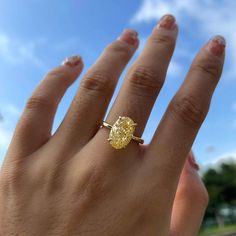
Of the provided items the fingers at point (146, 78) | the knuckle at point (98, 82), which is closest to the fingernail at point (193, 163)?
the fingers at point (146, 78)

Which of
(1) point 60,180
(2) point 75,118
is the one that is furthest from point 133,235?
(2) point 75,118

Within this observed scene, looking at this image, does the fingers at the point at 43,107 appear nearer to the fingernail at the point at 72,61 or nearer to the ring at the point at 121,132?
the fingernail at the point at 72,61

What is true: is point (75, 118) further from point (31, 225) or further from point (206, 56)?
point (206, 56)

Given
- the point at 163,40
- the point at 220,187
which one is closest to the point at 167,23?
the point at 163,40

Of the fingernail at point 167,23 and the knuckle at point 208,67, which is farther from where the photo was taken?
the fingernail at point 167,23

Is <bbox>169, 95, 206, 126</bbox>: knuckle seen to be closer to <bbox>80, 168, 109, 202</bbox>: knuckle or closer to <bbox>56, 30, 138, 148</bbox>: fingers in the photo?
<bbox>56, 30, 138, 148</bbox>: fingers

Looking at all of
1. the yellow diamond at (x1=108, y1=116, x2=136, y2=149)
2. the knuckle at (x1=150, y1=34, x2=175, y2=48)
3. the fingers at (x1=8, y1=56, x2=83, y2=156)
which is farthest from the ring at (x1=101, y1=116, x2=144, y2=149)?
the knuckle at (x1=150, y1=34, x2=175, y2=48)
